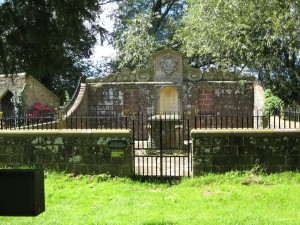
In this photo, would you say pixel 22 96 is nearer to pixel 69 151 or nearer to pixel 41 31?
pixel 69 151

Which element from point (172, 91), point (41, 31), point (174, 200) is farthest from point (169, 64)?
point (41, 31)

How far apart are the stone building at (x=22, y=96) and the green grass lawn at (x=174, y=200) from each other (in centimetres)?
1339

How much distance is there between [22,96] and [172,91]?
927cm

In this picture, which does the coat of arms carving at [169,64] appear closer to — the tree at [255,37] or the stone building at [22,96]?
the tree at [255,37]

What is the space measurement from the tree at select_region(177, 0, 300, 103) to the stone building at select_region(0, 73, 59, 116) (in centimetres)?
992

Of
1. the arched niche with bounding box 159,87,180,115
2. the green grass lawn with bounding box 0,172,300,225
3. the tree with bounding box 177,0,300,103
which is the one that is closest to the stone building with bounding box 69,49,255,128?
the arched niche with bounding box 159,87,180,115

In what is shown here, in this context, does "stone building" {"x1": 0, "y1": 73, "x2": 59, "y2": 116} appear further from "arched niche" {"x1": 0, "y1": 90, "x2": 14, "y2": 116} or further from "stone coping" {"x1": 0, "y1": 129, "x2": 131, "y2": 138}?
"stone coping" {"x1": 0, "y1": 129, "x2": 131, "y2": 138}

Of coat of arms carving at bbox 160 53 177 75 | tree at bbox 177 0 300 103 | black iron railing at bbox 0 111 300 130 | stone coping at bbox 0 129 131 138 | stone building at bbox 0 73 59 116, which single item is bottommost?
stone coping at bbox 0 129 131 138

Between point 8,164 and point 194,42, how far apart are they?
475 inches

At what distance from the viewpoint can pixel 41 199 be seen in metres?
1.68

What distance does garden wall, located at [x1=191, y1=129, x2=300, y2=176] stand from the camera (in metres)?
8.16

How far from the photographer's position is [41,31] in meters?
3.98

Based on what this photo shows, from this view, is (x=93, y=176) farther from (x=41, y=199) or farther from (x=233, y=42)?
(x=233, y=42)

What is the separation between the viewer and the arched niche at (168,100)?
55.1 ft
